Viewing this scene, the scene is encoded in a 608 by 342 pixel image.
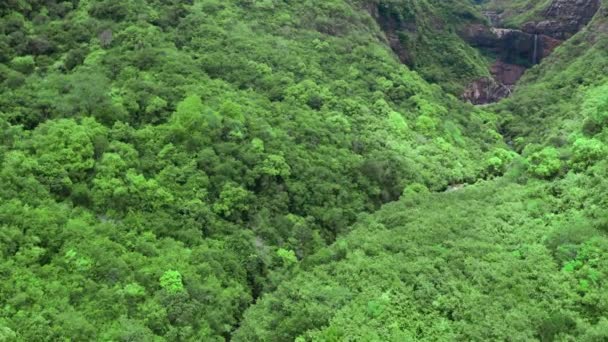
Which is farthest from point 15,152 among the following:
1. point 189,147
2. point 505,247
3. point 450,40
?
point 450,40

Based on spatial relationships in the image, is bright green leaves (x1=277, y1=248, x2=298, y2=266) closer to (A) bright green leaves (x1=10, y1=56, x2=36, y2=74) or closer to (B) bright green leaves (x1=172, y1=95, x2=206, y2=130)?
(B) bright green leaves (x1=172, y1=95, x2=206, y2=130)

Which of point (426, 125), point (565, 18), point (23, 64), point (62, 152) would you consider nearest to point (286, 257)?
point (62, 152)

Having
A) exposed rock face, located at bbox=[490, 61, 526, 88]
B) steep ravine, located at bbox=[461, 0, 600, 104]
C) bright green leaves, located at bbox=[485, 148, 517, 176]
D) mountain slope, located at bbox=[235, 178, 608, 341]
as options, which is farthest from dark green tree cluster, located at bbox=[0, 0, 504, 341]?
steep ravine, located at bbox=[461, 0, 600, 104]

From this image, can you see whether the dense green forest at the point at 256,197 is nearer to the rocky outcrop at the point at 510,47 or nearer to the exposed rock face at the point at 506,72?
the exposed rock face at the point at 506,72

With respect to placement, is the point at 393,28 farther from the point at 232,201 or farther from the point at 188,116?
the point at 232,201

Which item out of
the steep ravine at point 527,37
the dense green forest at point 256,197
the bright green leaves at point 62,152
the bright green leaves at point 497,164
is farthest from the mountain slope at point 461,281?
the steep ravine at point 527,37
